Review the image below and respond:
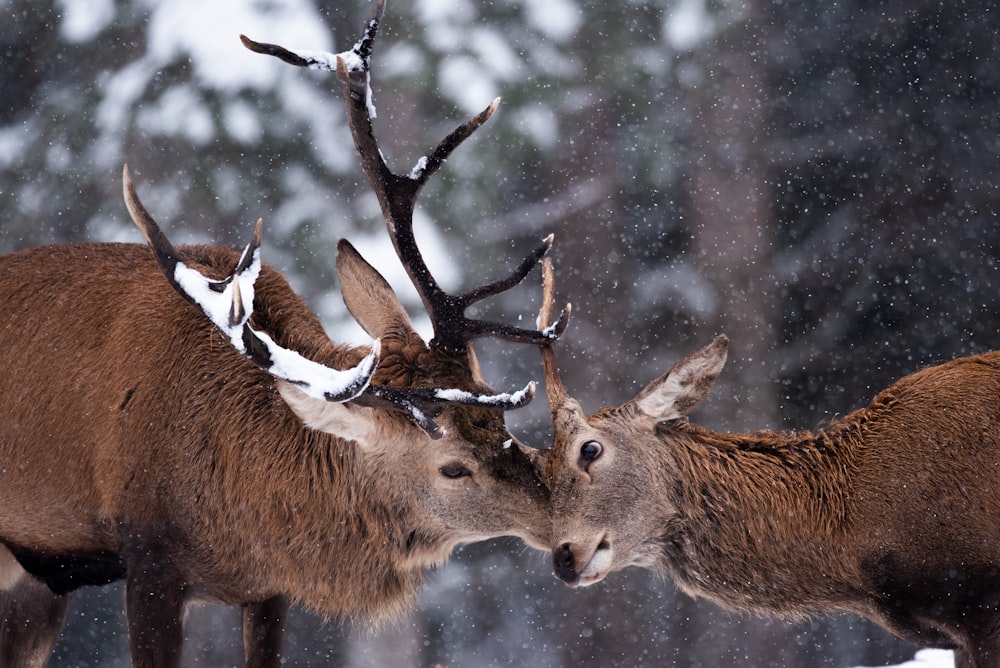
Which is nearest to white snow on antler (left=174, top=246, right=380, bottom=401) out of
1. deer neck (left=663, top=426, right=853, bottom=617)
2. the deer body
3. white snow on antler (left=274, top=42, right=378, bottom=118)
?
the deer body

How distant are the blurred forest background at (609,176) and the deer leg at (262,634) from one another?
5.12 m

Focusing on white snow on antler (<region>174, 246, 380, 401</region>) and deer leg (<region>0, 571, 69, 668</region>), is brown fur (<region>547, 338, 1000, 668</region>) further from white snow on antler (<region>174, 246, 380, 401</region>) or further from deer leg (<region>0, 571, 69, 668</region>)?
deer leg (<region>0, 571, 69, 668</region>)

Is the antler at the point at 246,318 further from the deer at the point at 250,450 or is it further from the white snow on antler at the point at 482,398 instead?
the white snow on antler at the point at 482,398

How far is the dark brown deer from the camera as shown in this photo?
4883 mm

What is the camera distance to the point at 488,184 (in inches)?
435

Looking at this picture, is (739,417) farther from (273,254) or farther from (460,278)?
(273,254)

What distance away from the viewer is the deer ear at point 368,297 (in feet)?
18.2

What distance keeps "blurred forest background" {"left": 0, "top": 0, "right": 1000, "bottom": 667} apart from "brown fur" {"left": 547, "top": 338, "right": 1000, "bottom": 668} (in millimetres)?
5328

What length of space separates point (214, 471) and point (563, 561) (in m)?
1.40

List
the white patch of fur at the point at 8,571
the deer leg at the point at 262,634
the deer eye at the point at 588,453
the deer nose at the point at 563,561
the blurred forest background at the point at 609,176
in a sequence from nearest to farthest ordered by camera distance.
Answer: the deer nose at the point at 563,561 → the deer eye at the point at 588,453 → the deer leg at the point at 262,634 → the white patch of fur at the point at 8,571 → the blurred forest background at the point at 609,176

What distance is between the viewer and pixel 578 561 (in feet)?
16.8

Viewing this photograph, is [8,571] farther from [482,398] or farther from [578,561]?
[578,561]

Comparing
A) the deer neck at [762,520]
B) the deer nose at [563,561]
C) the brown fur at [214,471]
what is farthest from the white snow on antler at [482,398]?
the deer neck at [762,520]

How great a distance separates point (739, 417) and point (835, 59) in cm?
331
